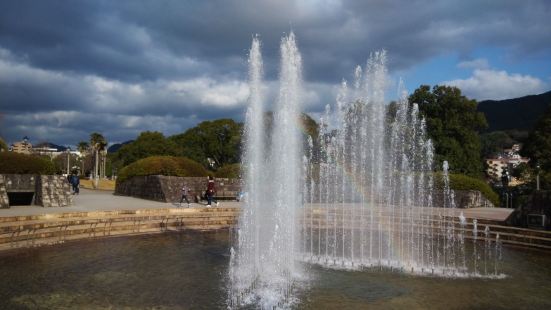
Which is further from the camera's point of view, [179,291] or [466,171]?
[466,171]

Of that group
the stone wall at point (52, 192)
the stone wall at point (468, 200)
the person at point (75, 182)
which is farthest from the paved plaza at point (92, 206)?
the stone wall at point (468, 200)

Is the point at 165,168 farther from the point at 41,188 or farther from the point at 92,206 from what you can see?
the point at 41,188

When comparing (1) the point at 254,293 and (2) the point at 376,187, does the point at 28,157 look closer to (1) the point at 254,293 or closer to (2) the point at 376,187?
(1) the point at 254,293

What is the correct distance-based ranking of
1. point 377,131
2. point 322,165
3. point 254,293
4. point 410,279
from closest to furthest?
point 254,293 < point 410,279 < point 377,131 < point 322,165

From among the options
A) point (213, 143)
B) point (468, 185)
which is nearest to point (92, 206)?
point (468, 185)

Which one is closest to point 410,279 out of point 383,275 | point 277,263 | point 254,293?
point 383,275

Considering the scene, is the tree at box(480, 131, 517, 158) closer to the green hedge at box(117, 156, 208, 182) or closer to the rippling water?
the green hedge at box(117, 156, 208, 182)

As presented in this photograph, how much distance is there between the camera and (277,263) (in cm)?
1027

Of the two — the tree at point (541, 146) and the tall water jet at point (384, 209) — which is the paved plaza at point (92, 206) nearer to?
the tall water jet at point (384, 209)

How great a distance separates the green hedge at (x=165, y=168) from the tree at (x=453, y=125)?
23.0 meters

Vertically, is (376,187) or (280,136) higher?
(280,136)

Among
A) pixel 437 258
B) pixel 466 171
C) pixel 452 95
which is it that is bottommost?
pixel 437 258

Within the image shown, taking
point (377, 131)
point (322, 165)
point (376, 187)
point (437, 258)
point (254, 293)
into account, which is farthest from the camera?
point (322, 165)

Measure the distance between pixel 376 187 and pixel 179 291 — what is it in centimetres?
2288
